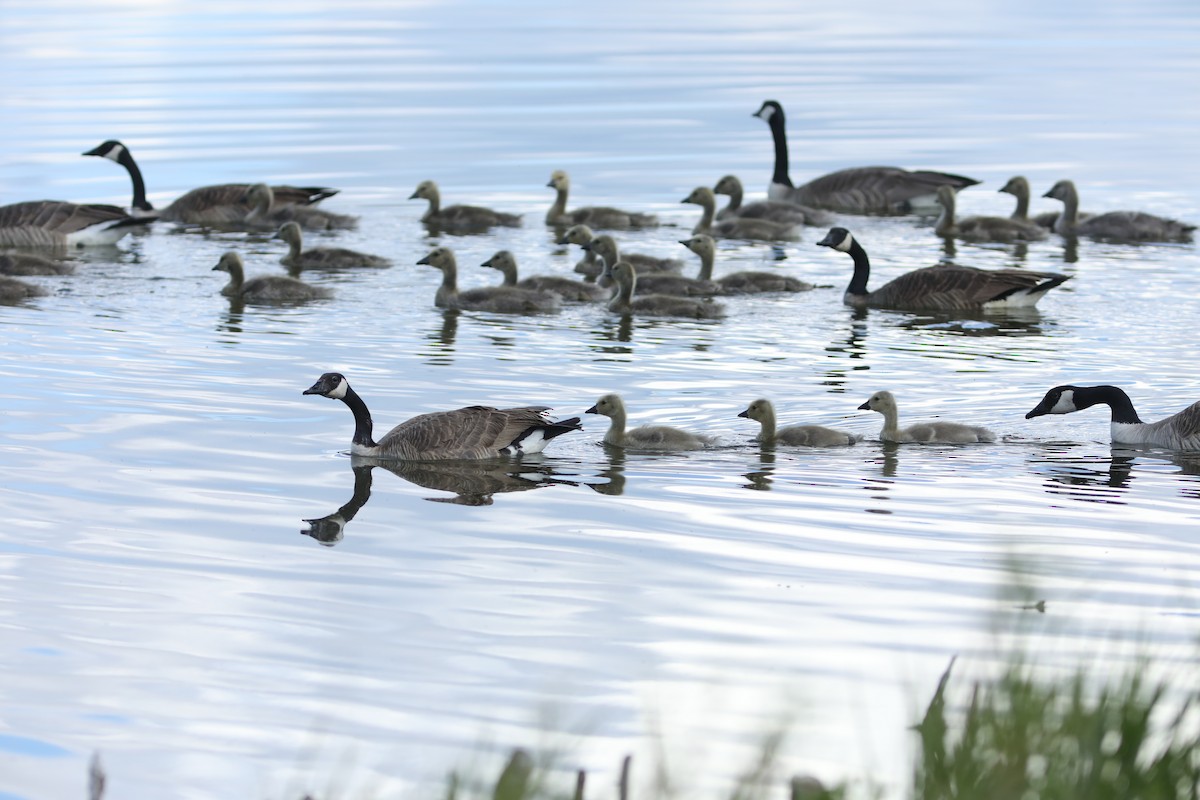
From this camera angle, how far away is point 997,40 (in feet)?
167

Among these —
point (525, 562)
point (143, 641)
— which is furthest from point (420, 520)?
point (143, 641)

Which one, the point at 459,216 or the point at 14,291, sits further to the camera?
the point at 459,216

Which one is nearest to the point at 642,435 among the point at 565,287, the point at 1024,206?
the point at 565,287

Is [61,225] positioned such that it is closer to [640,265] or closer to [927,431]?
[640,265]

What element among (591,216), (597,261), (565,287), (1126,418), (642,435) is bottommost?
(642,435)

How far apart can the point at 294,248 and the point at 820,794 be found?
61.4 feet

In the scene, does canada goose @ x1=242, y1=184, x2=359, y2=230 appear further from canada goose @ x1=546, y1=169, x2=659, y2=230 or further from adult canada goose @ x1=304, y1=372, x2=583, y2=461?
adult canada goose @ x1=304, y1=372, x2=583, y2=461

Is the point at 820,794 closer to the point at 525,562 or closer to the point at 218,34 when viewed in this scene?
the point at 525,562

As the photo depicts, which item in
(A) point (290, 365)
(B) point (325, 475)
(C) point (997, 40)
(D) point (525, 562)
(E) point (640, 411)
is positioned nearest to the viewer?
(D) point (525, 562)

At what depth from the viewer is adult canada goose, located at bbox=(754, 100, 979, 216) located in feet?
88.0

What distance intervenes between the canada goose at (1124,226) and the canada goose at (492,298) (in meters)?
7.96

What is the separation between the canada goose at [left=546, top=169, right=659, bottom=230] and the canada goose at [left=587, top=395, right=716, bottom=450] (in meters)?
10.4

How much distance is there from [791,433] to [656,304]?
5598mm

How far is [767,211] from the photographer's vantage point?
26.0 meters
